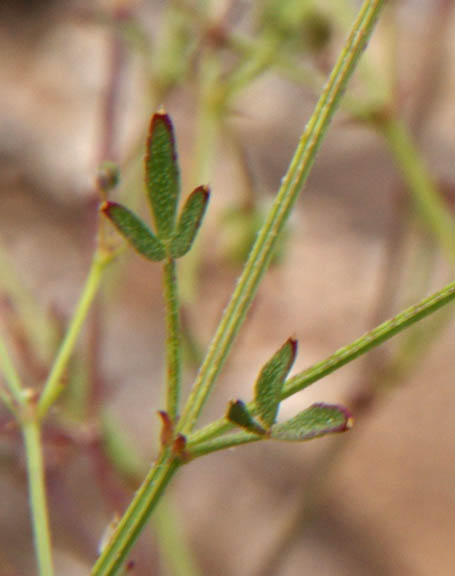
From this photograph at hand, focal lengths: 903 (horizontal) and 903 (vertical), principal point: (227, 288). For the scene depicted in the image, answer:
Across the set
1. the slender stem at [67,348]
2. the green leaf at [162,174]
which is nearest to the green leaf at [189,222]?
the green leaf at [162,174]

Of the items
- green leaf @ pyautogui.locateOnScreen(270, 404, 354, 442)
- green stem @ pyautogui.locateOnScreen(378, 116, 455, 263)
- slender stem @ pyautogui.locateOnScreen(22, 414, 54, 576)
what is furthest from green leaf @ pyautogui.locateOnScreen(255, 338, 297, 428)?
green stem @ pyautogui.locateOnScreen(378, 116, 455, 263)

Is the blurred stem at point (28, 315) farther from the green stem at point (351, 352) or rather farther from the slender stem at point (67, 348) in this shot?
the green stem at point (351, 352)

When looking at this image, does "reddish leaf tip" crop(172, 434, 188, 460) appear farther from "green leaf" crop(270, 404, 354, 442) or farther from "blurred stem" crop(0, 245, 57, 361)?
"blurred stem" crop(0, 245, 57, 361)

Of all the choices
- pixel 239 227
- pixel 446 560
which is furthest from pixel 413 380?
pixel 239 227

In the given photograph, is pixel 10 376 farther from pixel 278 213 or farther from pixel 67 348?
pixel 278 213

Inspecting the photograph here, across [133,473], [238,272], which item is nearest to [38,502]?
[133,473]

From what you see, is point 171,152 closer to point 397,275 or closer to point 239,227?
point 239,227
